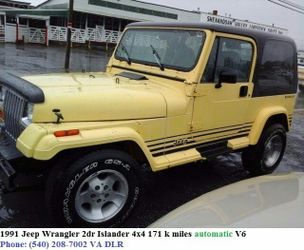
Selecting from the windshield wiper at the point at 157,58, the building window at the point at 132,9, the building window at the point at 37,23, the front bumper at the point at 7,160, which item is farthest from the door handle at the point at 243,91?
the building window at the point at 37,23

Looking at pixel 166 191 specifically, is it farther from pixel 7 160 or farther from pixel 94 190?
pixel 7 160

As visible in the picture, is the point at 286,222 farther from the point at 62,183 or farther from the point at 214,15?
the point at 214,15

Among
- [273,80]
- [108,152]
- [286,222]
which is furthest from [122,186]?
[273,80]

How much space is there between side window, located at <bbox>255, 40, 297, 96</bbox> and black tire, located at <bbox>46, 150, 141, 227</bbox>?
8.63ft

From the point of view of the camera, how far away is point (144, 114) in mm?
4223

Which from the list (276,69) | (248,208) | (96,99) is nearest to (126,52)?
(96,99)

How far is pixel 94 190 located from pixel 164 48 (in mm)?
2206

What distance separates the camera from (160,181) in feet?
17.8

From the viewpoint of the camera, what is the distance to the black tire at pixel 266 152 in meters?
5.92

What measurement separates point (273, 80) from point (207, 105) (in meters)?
1.56

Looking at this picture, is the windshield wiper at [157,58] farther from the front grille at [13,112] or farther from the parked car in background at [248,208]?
the parked car in background at [248,208]

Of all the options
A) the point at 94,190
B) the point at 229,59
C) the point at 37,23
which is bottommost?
the point at 94,190

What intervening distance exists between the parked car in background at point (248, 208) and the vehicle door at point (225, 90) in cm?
166

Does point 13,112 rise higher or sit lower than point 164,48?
lower
